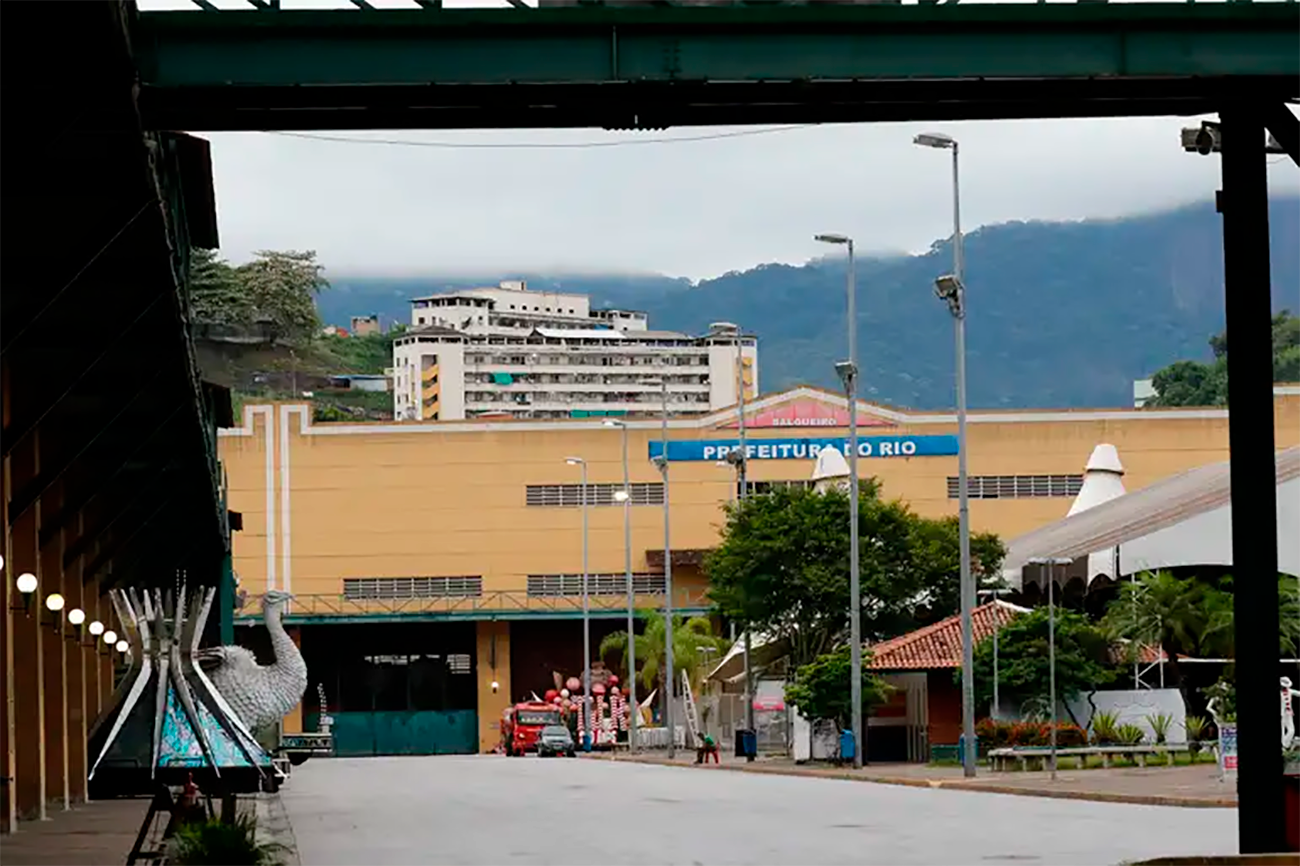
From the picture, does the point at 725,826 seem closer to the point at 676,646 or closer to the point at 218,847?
the point at 218,847

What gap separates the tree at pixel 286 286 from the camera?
16875cm

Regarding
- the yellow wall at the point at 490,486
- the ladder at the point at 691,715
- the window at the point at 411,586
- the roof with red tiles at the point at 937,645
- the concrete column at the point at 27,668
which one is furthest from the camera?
the window at the point at 411,586

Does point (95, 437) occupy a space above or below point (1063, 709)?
above

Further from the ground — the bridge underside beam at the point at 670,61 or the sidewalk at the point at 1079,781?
the bridge underside beam at the point at 670,61

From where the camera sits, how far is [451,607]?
12288 centimetres

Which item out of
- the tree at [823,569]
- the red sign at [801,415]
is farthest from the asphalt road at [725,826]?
the red sign at [801,415]

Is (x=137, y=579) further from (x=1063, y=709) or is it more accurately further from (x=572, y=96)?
(x=572, y=96)

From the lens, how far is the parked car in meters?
101

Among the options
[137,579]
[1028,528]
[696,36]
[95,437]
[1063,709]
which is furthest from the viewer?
[1028,528]

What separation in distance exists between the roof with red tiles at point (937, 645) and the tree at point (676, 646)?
1476 inches

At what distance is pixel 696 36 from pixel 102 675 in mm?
43539

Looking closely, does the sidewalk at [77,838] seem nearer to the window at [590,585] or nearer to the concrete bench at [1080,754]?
the concrete bench at [1080,754]

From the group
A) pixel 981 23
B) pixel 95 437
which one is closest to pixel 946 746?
pixel 95 437

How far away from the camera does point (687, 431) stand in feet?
416
